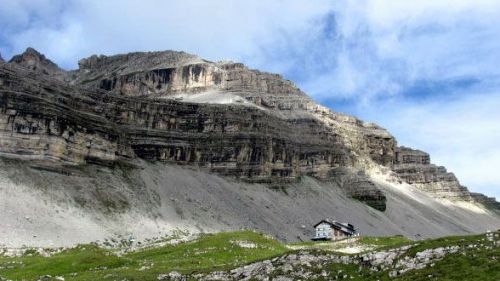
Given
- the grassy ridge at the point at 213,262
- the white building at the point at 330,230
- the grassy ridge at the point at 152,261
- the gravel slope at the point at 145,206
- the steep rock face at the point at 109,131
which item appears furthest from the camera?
the steep rock face at the point at 109,131

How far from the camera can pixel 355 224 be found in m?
176

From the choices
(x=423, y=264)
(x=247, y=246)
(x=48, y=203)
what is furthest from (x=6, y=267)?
(x=48, y=203)

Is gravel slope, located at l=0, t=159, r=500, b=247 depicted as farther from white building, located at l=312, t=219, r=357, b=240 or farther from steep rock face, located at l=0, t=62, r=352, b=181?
white building, located at l=312, t=219, r=357, b=240

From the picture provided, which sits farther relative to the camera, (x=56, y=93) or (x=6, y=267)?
(x=56, y=93)

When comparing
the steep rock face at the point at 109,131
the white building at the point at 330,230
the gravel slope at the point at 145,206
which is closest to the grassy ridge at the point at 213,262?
the gravel slope at the point at 145,206

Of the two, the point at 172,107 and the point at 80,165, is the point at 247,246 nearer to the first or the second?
the point at 80,165

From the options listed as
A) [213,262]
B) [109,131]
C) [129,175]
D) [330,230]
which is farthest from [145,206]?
[213,262]

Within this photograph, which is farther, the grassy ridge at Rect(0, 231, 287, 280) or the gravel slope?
the gravel slope

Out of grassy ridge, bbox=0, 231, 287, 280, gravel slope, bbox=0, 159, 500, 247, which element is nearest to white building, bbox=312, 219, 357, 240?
gravel slope, bbox=0, 159, 500, 247

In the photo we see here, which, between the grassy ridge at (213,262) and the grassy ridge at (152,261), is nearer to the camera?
the grassy ridge at (213,262)

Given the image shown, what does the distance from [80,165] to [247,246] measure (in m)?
85.1

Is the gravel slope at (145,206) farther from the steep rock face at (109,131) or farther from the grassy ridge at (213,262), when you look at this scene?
the grassy ridge at (213,262)

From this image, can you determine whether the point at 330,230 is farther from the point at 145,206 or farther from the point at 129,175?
the point at 129,175

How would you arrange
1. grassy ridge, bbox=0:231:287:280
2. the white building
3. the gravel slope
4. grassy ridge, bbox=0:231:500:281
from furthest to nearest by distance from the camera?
the white building → the gravel slope → grassy ridge, bbox=0:231:287:280 → grassy ridge, bbox=0:231:500:281
